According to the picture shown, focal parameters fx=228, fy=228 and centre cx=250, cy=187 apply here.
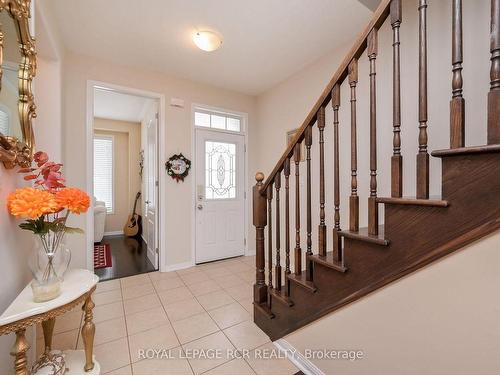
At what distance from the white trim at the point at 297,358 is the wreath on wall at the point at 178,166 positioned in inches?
90.9

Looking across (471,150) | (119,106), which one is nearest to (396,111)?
(471,150)

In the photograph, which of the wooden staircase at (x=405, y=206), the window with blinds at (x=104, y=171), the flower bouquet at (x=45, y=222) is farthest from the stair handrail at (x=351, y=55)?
the window with blinds at (x=104, y=171)

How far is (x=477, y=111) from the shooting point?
146 centimetres

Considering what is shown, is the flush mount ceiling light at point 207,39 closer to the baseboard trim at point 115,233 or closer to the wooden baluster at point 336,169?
the wooden baluster at point 336,169

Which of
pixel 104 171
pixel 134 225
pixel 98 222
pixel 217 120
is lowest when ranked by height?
pixel 134 225

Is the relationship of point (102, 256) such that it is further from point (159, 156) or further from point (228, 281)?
point (228, 281)

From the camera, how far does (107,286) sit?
2.68 meters

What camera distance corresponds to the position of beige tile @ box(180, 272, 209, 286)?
2797mm

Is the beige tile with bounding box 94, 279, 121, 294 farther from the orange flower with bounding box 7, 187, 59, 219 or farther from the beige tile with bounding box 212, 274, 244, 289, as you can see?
the orange flower with bounding box 7, 187, 59, 219

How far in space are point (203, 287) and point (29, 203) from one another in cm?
202

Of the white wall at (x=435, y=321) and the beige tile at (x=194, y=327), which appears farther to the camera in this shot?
the beige tile at (x=194, y=327)

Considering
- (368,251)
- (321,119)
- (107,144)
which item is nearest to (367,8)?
(321,119)

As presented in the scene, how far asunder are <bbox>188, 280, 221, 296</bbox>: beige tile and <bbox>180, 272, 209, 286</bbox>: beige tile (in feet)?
0.30

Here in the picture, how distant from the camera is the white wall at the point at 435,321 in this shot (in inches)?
30.4
